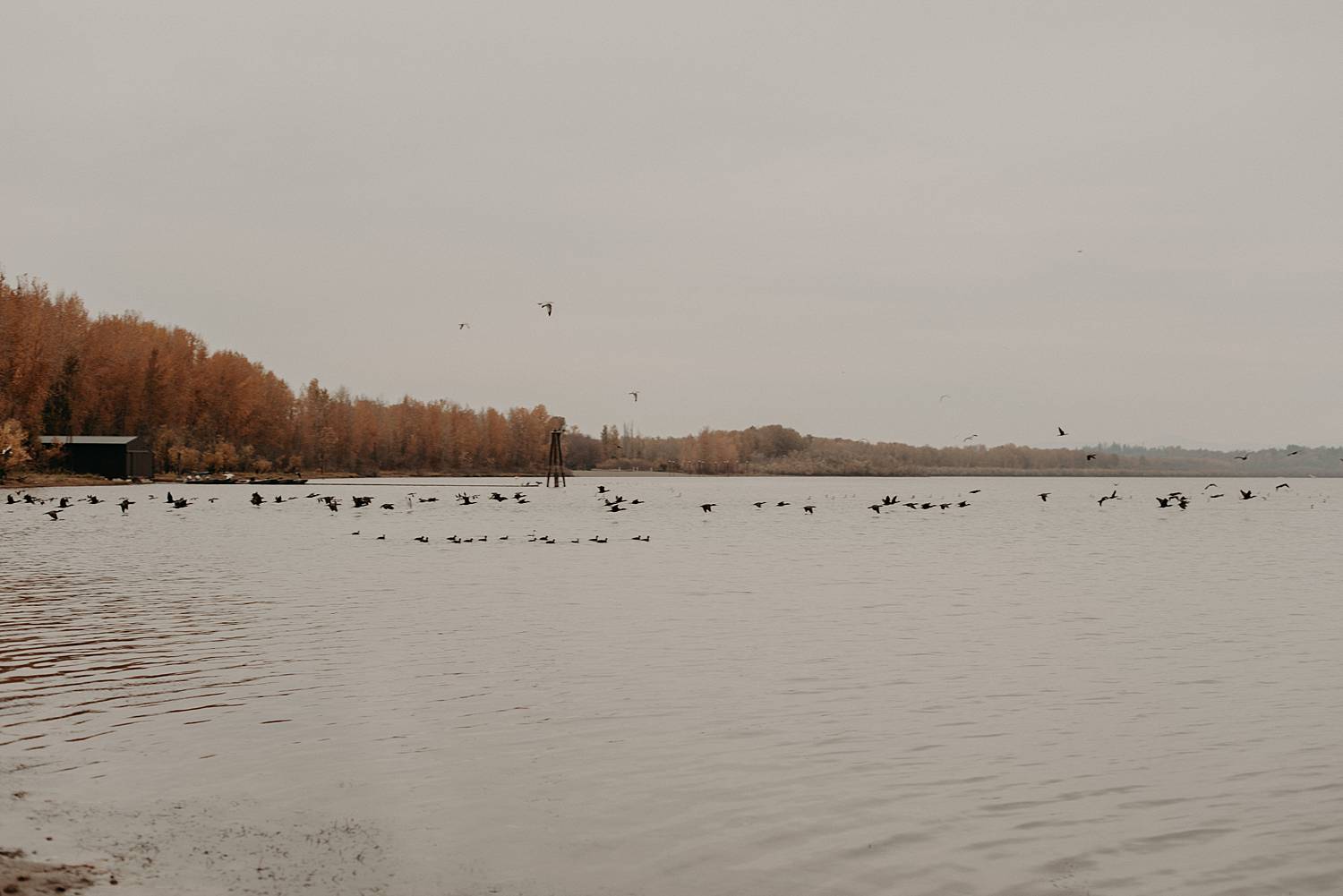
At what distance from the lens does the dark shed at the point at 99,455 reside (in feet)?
407

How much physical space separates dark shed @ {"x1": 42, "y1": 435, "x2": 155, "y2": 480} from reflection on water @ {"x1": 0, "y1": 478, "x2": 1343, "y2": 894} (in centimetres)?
9963

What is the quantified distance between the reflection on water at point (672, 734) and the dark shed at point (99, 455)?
99.6 meters

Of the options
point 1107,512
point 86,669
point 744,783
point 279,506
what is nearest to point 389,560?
point 86,669

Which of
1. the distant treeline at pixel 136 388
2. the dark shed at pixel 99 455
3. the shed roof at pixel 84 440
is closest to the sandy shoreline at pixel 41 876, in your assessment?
the distant treeline at pixel 136 388

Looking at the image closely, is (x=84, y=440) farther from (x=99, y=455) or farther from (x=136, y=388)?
(x=136, y=388)

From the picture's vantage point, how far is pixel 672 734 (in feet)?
48.4

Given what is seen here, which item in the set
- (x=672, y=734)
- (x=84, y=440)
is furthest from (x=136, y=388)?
(x=672, y=734)

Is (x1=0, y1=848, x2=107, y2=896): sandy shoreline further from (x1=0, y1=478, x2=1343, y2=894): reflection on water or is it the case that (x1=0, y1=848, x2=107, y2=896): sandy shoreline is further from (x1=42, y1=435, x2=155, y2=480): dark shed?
(x1=42, y1=435, x2=155, y2=480): dark shed

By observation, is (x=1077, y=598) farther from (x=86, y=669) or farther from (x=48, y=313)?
(x=48, y=313)

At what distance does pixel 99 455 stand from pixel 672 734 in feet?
422

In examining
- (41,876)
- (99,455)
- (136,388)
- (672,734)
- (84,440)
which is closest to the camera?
A: (41,876)

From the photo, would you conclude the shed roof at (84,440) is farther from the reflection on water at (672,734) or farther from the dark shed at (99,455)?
the reflection on water at (672,734)

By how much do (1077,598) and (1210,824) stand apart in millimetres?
22907

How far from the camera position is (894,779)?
40.9 feet
